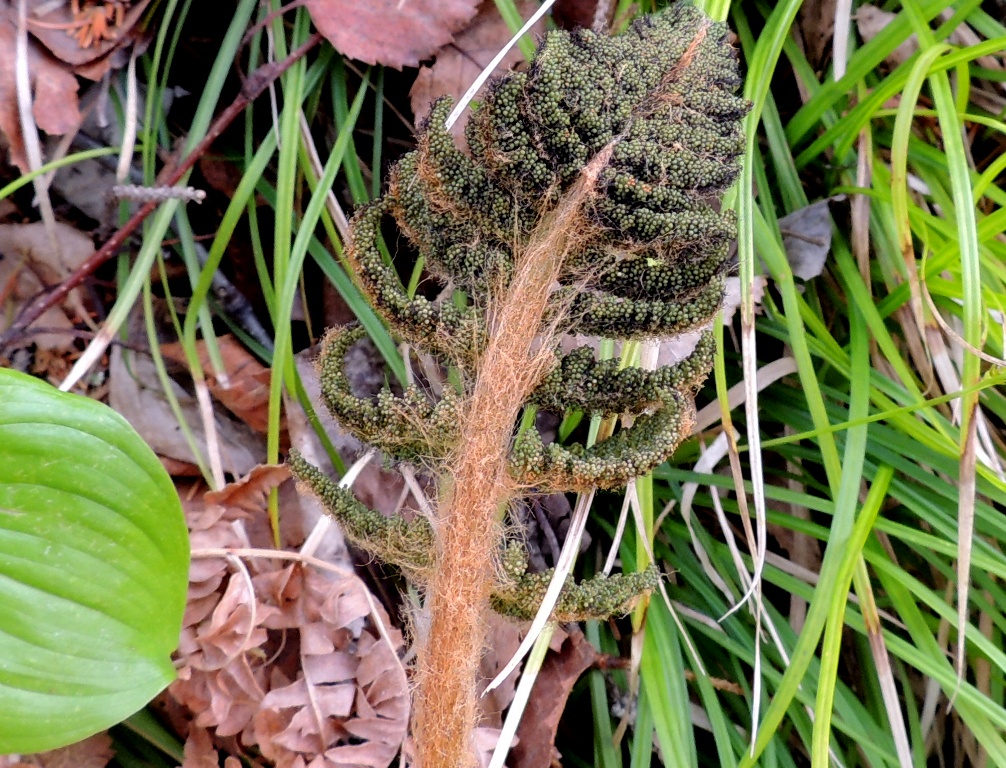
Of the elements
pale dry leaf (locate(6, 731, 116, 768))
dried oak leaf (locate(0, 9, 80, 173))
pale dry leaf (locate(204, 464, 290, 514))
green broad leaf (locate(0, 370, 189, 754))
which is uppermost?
dried oak leaf (locate(0, 9, 80, 173))

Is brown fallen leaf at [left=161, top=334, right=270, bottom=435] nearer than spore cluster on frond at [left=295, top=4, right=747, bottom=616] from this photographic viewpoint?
No

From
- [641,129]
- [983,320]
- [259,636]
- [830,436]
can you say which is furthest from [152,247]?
[983,320]

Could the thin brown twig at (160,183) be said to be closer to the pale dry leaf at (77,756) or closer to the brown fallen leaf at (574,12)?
the brown fallen leaf at (574,12)

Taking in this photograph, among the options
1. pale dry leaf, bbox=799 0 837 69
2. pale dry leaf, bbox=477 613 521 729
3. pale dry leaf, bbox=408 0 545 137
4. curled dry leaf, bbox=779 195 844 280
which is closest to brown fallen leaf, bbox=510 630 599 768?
pale dry leaf, bbox=477 613 521 729

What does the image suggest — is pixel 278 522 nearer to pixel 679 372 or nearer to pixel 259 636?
pixel 259 636

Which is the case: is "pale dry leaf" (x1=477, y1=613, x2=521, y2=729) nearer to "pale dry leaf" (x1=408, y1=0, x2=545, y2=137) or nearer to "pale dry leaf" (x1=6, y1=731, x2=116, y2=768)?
"pale dry leaf" (x1=6, y1=731, x2=116, y2=768)

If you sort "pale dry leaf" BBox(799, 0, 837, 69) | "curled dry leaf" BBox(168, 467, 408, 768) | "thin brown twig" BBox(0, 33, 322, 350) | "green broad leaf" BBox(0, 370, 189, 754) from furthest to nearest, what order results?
"pale dry leaf" BBox(799, 0, 837, 69), "thin brown twig" BBox(0, 33, 322, 350), "curled dry leaf" BBox(168, 467, 408, 768), "green broad leaf" BBox(0, 370, 189, 754)
